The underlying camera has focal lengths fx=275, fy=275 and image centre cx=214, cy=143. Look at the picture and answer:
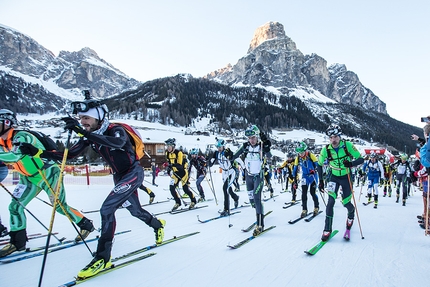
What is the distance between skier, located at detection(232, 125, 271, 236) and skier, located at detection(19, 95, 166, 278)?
2.82 metres

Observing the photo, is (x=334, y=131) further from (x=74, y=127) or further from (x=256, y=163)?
(x=74, y=127)

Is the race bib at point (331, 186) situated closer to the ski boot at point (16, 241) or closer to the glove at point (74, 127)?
the glove at point (74, 127)

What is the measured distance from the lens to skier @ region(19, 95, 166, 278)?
142 inches

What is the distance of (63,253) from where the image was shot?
469 centimetres

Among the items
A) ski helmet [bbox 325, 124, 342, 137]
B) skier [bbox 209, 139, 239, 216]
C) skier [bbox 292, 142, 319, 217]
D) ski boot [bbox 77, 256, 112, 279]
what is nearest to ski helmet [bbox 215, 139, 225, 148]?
skier [bbox 209, 139, 239, 216]

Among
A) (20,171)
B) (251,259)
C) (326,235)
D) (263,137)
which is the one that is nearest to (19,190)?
(20,171)

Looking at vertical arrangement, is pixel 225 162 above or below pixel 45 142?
below

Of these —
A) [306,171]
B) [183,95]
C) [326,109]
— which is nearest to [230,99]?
[183,95]

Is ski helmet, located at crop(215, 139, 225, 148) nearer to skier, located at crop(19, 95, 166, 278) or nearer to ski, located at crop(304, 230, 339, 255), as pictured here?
ski, located at crop(304, 230, 339, 255)

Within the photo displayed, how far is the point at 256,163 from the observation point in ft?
20.6

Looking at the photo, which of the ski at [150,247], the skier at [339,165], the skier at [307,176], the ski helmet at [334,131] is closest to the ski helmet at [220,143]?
the skier at [307,176]

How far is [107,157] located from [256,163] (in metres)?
3.38

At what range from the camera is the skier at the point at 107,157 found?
11.9 ft

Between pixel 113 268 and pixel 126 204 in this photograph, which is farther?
pixel 126 204
